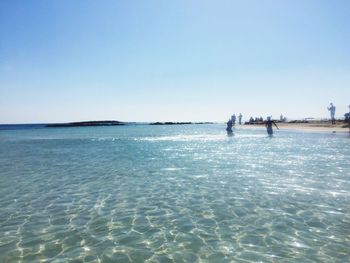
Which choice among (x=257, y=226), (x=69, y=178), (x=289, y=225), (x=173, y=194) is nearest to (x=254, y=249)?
(x=257, y=226)

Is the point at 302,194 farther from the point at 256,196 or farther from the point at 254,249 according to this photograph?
the point at 254,249

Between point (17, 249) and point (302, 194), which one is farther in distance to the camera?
point (302, 194)

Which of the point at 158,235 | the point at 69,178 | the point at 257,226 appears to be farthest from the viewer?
the point at 69,178

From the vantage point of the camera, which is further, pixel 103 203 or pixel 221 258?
pixel 103 203

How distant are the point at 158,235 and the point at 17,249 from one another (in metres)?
3.44

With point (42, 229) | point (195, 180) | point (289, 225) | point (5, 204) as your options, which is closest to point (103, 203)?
point (42, 229)

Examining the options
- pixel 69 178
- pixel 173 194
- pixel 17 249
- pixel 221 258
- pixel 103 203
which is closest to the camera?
pixel 221 258

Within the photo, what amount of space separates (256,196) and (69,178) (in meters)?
9.93

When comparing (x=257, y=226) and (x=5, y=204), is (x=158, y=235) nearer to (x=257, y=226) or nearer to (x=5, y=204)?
(x=257, y=226)

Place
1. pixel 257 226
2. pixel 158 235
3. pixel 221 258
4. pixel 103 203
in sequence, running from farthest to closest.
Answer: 1. pixel 103 203
2. pixel 257 226
3. pixel 158 235
4. pixel 221 258

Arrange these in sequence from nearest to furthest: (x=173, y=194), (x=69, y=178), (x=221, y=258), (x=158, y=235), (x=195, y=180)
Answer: (x=221, y=258) → (x=158, y=235) → (x=173, y=194) → (x=195, y=180) → (x=69, y=178)

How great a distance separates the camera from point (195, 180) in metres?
14.6

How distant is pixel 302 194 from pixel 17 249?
9.87m

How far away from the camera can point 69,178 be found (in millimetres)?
15828
